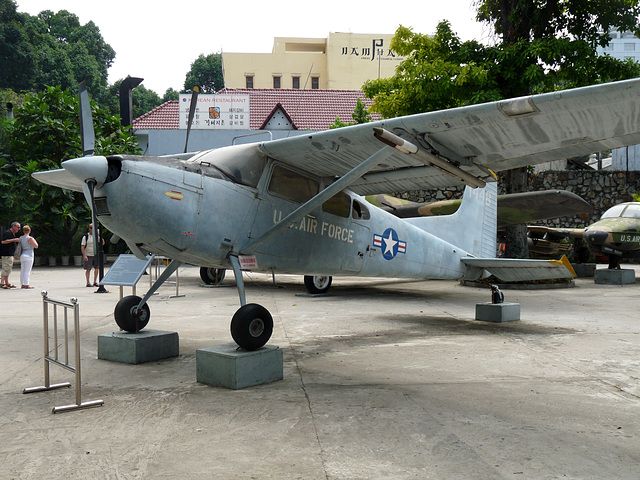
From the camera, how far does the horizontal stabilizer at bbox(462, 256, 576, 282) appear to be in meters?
8.25

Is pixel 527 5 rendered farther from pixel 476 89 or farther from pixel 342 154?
pixel 342 154

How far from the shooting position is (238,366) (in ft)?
16.2

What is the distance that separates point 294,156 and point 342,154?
57cm

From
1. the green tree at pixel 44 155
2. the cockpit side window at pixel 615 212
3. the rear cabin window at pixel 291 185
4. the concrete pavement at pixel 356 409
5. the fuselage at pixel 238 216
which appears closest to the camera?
the concrete pavement at pixel 356 409

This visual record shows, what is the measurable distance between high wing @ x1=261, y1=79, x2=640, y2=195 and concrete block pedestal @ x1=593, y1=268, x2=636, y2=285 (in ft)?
41.1

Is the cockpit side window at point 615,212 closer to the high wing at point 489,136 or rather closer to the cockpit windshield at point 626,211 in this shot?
the cockpit windshield at point 626,211

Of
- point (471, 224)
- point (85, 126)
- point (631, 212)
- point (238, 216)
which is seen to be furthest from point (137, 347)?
point (631, 212)

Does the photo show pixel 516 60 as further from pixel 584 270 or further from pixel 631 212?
pixel 584 270

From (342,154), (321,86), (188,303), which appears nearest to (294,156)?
(342,154)

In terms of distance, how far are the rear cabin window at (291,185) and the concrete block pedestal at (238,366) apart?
1964 millimetres

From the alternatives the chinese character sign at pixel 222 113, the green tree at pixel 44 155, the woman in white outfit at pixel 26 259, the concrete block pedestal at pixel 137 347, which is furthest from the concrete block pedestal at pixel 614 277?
the chinese character sign at pixel 222 113

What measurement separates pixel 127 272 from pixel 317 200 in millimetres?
3327

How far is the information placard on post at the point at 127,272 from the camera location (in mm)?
7273

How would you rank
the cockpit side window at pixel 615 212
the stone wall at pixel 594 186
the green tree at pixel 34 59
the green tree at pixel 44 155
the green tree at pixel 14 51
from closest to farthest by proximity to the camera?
1. the cockpit side window at pixel 615 212
2. the green tree at pixel 44 155
3. the stone wall at pixel 594 186
4. the green tree at pixel 14 51
5. the green tree at pixel 34 59
